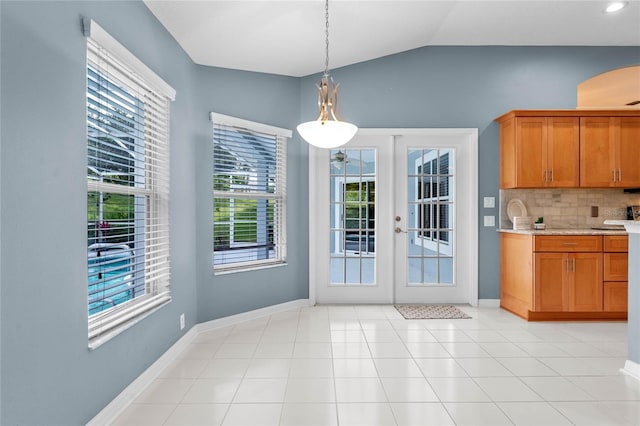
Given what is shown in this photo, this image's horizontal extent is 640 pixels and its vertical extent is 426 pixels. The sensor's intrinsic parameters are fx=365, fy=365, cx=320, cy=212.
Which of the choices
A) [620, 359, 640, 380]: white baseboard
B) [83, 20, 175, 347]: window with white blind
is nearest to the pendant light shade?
[83, 20, 175, 347]: window with white blind

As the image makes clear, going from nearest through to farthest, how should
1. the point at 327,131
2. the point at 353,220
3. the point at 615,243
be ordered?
the point at 327,131 < the point at 615,243 < the point at 353,220

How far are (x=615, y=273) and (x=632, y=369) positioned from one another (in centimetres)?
150

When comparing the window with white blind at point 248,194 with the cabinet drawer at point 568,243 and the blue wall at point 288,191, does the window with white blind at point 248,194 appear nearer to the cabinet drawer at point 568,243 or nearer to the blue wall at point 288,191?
the blue wall at point 288,191

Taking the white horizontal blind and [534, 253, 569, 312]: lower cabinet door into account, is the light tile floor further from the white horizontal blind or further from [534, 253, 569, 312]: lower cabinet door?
the white horizontal blind

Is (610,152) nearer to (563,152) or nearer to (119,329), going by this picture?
(563,152)

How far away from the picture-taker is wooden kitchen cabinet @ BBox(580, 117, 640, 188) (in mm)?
3879

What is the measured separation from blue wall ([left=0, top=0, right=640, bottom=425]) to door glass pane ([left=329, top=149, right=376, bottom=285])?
0.38 m

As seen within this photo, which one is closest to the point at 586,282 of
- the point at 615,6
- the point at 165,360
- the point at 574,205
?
the point at 574,205

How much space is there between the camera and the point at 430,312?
4.04 meters

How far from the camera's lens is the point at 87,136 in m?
1.88

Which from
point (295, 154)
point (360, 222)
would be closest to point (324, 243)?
point (360, 222)

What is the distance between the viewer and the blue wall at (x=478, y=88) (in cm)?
427

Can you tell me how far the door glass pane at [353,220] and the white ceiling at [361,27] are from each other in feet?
3.98

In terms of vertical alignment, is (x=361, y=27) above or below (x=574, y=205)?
above
